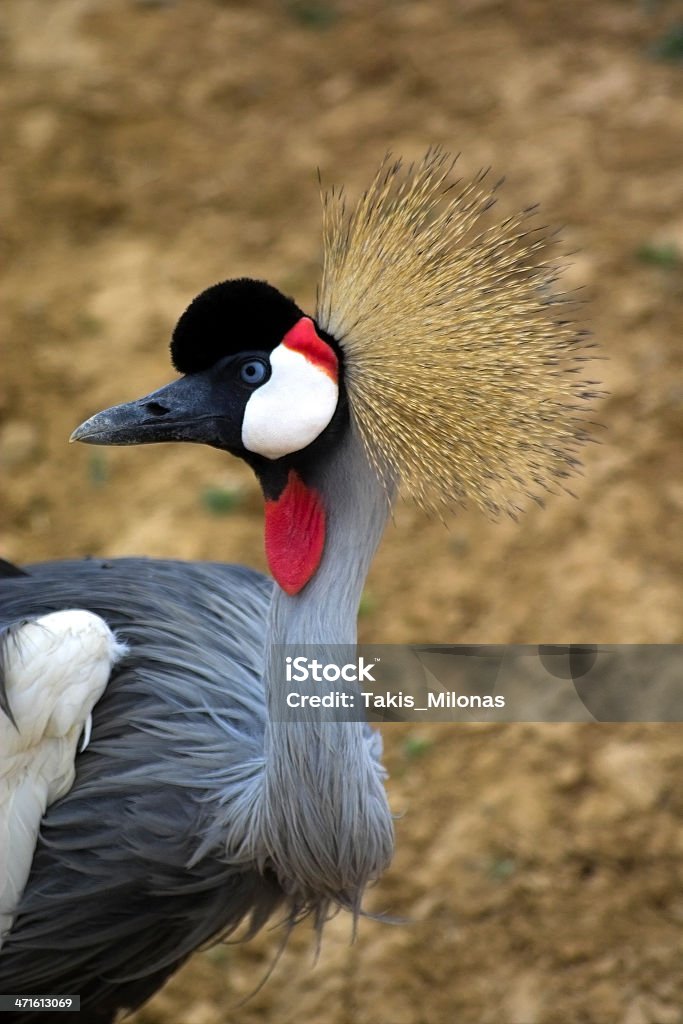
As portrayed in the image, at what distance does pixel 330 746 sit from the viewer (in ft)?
4.23

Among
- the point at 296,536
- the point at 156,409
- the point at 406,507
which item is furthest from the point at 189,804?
the point at 406,507

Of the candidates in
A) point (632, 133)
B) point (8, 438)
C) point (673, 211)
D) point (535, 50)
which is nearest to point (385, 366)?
point (8, 438)

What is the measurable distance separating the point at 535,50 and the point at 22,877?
3.08m

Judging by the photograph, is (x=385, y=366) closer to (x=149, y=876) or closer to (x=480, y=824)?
(x=149, y=876)

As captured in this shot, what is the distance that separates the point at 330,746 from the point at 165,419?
41cm

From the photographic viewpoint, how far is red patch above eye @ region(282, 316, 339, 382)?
1217 millimetres

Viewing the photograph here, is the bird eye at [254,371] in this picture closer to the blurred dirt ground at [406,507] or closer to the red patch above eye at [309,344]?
the red patch above eye at [309,344]

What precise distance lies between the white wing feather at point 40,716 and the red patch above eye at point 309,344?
1.42ft

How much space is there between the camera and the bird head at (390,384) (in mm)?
1232

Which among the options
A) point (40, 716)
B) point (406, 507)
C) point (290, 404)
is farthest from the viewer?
point (406, 507)

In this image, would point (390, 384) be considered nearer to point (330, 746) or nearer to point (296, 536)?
point (296, 536)

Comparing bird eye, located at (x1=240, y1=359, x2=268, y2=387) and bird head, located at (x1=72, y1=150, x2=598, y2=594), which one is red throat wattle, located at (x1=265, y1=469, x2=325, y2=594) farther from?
bird eye, located at (x1=240, y1=359, x2=268, y2=387)

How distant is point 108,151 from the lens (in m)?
3.37

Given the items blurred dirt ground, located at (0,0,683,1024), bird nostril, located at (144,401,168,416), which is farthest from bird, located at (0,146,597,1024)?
blurred dirt ground, located at (0,0,683,1024)
